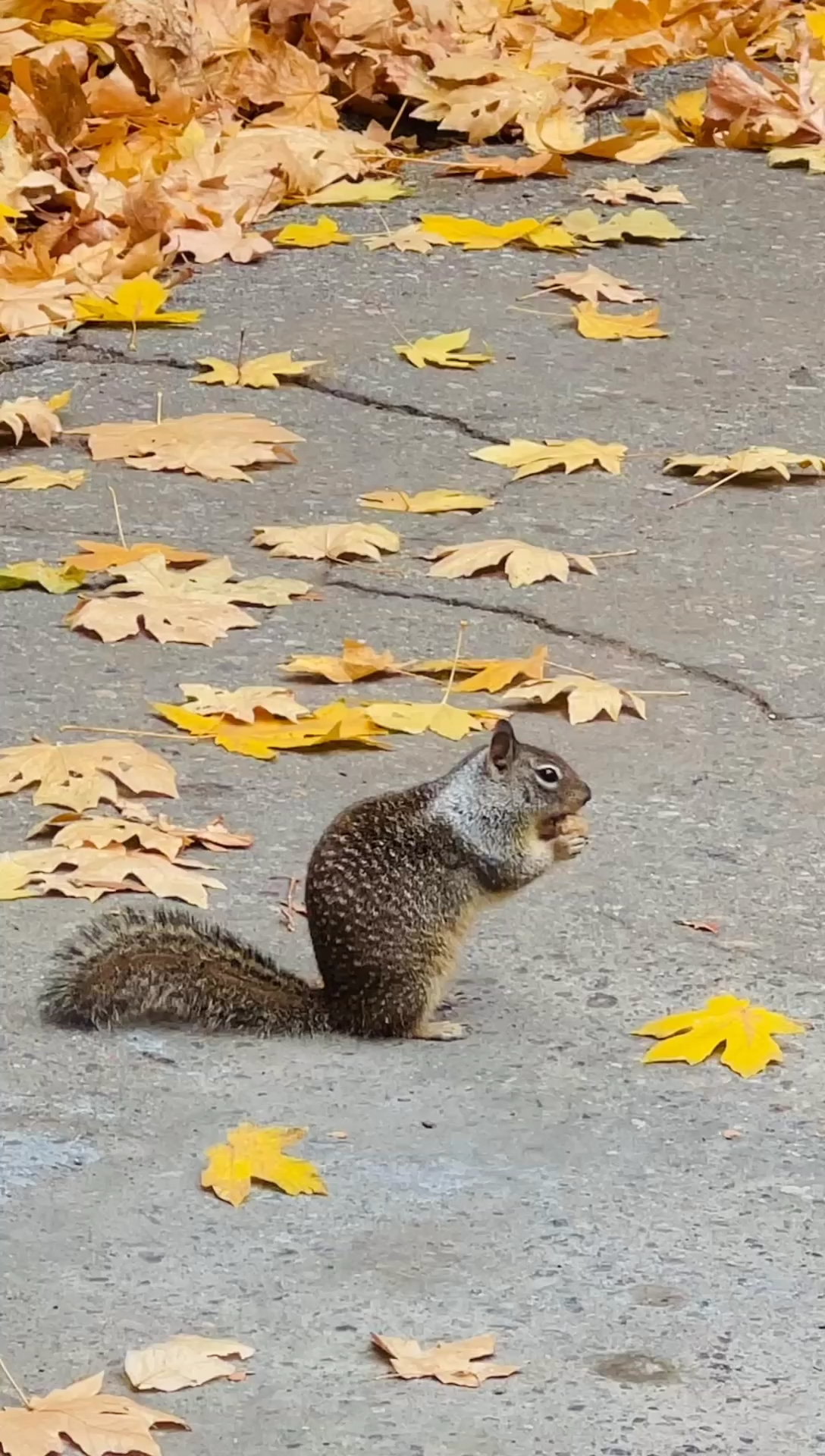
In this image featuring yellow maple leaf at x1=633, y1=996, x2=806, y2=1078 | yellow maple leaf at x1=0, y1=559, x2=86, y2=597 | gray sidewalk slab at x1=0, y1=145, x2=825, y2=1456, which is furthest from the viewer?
yellow maple leaf at x1=0, y1=559, x2=86, y2=597

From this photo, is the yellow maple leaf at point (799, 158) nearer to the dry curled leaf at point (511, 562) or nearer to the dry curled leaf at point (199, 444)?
the dry curled leaf at point (199, 444)

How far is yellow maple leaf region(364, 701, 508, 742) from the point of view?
178 inches

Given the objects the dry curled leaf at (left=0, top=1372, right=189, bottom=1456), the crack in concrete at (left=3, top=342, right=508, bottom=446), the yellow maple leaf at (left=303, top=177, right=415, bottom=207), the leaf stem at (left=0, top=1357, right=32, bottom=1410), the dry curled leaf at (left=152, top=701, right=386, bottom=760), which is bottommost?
the crack in concrete at (left=3, top=342, right=508, bottom=446)

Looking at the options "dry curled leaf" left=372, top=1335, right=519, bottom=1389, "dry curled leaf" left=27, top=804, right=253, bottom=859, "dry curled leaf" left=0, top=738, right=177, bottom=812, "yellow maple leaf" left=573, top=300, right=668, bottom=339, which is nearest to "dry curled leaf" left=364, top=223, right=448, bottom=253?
"yellow maple leaf" left=573, top=300, right=668, bottom=339

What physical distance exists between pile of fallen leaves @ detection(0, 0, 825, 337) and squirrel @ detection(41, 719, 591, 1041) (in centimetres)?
337

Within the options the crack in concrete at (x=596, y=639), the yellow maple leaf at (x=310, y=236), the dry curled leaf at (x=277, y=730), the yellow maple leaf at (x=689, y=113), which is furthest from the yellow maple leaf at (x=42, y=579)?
the yellow maple leaf at (x=689, y=113)

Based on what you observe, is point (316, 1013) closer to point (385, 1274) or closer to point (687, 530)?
A: point (385, 1274)

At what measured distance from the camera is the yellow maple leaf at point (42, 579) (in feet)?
16.8

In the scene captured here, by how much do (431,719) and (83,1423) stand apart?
2156 mm

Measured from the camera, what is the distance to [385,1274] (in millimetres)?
2898

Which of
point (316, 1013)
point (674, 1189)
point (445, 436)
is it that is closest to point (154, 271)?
point (445, 436)

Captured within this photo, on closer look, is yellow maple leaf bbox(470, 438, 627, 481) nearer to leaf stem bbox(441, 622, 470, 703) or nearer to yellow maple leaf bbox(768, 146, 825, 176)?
leaf stem bbox(441, 622, 470, 703)

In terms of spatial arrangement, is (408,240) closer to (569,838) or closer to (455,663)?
(455,663)

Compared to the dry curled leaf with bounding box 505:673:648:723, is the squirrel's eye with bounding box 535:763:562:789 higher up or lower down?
higher up
